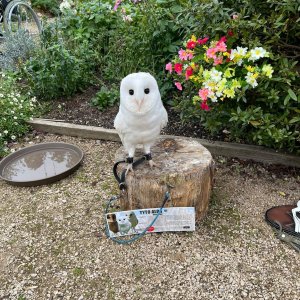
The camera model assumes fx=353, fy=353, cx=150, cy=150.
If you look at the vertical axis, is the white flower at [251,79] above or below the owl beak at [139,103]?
below

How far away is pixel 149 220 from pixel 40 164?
1489 millimetres

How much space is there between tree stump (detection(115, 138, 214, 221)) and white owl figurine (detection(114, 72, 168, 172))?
0.18m

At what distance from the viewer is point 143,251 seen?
2408 millimetres

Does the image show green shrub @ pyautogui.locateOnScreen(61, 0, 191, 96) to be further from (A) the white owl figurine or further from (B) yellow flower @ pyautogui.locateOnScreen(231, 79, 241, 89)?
(A) the white owl figurine

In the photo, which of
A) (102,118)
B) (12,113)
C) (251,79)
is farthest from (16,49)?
(251,79)

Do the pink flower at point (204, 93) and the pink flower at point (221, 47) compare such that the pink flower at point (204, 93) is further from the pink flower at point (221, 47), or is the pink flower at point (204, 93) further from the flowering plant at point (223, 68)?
the pink flower at point (221, 47)

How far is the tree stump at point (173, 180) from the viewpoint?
238 centimetres

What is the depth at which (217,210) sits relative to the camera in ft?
9.03

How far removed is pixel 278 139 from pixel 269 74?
A: 19.7 inches

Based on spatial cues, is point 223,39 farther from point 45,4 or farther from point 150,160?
point 45,4

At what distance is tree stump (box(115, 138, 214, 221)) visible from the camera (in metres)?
2.38

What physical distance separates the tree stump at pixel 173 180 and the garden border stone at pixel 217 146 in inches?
20.9

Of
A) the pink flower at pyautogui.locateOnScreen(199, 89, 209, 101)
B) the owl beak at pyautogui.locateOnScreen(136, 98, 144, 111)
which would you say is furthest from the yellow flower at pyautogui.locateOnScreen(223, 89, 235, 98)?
the owl beak at pyautogui.locateOnScreen(136, 98, 144, 111)

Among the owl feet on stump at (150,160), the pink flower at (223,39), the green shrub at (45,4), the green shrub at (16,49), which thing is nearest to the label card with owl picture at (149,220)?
the owl feet on stump at (150,160)
